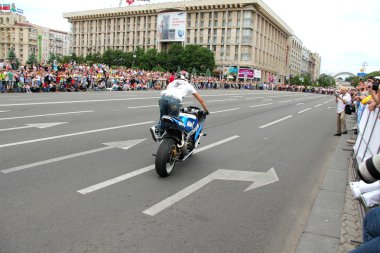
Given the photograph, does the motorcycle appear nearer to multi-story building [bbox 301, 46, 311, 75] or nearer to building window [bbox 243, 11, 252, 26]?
building window [bbox 243, 11, 252, 26]

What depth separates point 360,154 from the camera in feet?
21.7

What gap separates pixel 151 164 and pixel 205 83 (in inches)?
1964

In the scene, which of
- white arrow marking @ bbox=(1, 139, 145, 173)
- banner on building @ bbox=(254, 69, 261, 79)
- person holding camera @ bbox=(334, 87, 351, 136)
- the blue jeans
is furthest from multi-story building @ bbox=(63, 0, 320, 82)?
the blue jeans

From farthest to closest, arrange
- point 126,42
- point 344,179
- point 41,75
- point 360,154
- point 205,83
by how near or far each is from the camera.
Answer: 1. point 126,42
2. point 205,83
3. point 41,75
4. point 360,154
5. point 344,179

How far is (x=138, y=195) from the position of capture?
A: 4.85 meters

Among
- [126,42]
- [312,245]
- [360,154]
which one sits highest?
[126,42]

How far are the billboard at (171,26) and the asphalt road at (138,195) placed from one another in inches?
3909

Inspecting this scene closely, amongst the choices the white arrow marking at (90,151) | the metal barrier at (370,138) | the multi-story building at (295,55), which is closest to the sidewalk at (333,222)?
the metal barrier at (370,138)

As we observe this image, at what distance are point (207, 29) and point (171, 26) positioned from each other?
A: 11140 millimetres

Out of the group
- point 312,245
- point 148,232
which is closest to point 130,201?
point 148,232

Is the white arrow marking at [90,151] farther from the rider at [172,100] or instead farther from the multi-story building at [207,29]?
the multi-story building at [207,29]

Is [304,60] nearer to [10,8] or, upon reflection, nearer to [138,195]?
[10,8]

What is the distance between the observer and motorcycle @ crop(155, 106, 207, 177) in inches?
222

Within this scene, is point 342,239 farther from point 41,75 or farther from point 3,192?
point 41,75
